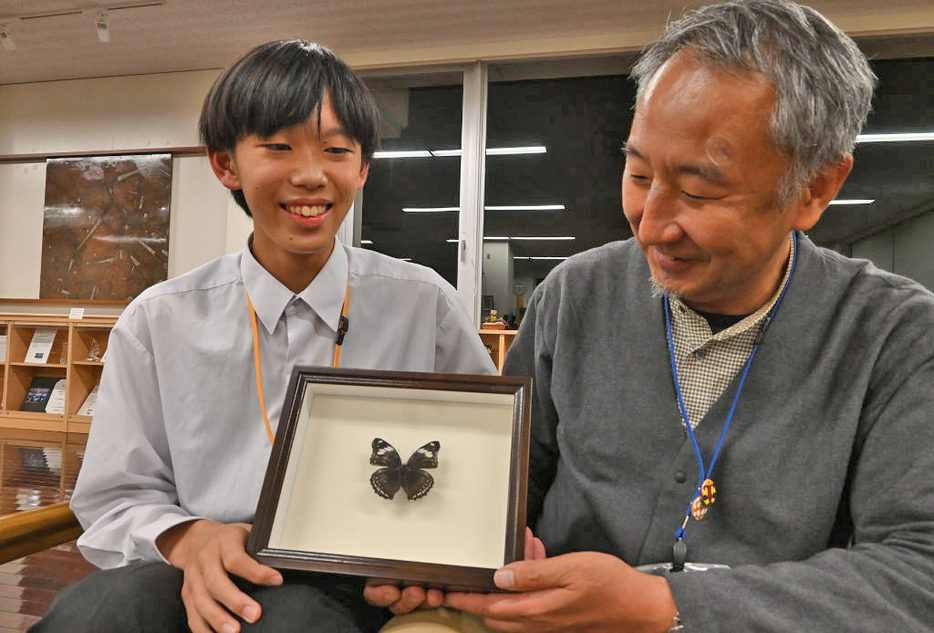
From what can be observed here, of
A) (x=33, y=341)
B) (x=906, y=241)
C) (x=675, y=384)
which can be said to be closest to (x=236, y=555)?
(x=675, y=384)

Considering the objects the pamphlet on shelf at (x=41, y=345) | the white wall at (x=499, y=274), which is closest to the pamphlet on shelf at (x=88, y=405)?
the pamphlet on shelf at (x=41, y=345)

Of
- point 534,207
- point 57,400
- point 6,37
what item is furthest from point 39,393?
point 534,207

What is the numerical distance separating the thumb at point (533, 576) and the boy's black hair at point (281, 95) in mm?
840

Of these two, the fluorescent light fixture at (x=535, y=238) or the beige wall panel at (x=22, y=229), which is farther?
the beige wall panel at (x=22, y=229)

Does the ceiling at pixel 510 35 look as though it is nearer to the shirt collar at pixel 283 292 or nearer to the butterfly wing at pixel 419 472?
the shirt collar at pixel 283 292

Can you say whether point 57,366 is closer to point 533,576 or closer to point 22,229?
point 22,229

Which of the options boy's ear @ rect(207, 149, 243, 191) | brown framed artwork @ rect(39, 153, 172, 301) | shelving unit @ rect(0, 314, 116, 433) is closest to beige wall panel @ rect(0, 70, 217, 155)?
brown framed artwork @ rect(39, 153, 172, 301)

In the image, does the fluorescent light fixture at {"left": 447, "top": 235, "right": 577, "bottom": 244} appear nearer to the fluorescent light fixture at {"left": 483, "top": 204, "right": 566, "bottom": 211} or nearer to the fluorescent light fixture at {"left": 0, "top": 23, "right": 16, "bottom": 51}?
the fluorescent light fixture at {"left": 483, "top": 204, "right": 566, "bottom": 211}

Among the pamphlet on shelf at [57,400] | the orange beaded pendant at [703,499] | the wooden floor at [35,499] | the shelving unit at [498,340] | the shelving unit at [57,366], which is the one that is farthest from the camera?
the pamphlet on shelf at [57,400]

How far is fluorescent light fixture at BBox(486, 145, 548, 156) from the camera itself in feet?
19.8

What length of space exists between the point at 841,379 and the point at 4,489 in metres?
4.16

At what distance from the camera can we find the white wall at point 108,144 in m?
6.56

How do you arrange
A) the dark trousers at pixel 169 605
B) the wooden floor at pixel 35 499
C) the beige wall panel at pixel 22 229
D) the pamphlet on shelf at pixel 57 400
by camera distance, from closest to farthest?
the dark trousers at pixel 169 605, the wooden floor at pixel 35 499, the pamphlet on shelf at pixel 57 400, the beige wall panel at pixel 22 229

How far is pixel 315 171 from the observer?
123 centimetres
